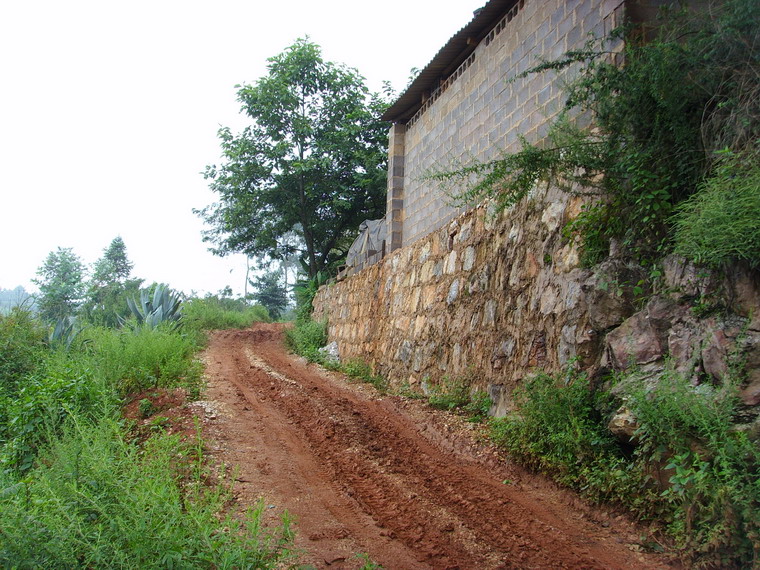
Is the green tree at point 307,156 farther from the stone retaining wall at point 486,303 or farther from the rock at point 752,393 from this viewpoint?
the rock at point 752,393

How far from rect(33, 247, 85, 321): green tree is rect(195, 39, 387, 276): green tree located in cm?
1201

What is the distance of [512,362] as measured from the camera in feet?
22.2

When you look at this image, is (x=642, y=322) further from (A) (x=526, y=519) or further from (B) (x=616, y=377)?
(A) (x=526, y=519)

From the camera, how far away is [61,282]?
31.2m

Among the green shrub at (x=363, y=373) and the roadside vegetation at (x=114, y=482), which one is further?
the green shrub at (x=363, y=373)

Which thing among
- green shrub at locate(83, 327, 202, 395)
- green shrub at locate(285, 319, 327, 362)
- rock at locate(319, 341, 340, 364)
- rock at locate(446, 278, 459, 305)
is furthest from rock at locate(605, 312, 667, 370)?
green shrub at locate(285, 319, 327, 362)

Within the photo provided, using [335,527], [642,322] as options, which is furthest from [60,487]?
[642,322]

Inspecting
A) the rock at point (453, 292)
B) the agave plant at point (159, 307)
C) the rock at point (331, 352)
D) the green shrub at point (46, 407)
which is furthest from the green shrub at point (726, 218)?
the agave plant at point (159, 307)

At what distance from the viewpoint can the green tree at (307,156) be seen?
21156mm

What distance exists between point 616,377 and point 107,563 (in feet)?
12.8

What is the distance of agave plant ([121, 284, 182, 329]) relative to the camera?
13406mm

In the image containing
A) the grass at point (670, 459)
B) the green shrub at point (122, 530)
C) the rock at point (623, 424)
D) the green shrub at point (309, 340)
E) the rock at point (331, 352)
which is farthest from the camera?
the green shrub at point (309, 340)

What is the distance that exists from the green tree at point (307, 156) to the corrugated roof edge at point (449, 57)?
8.64m

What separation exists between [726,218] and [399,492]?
10.8 ft
